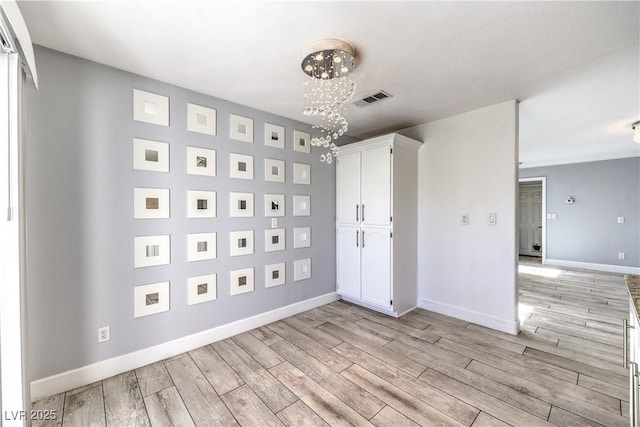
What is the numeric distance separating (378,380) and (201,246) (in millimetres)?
1916

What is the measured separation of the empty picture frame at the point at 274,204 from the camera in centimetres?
301

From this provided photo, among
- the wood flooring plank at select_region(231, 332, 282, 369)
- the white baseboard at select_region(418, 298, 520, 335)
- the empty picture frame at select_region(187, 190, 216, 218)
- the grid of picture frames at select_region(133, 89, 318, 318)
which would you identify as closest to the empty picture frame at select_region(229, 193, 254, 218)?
the grid of picture frames at select_region(133, 89, 318, 318)

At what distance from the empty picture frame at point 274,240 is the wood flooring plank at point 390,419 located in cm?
187

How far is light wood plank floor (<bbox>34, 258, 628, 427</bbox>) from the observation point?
168 centimetres

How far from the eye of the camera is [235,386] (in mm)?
1967

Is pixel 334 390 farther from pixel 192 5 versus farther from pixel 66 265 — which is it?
pixel 192 5

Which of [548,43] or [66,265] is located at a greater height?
[548,43]

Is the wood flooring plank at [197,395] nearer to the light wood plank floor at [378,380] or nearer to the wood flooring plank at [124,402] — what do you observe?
the light wood plank floor at [378,380]

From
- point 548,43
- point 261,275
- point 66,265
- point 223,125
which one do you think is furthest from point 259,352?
point 548,43

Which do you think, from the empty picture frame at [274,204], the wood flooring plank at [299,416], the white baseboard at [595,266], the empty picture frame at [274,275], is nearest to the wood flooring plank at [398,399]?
the wood flooring plank at [299,416]

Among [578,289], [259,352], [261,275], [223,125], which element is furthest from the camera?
[578,289]

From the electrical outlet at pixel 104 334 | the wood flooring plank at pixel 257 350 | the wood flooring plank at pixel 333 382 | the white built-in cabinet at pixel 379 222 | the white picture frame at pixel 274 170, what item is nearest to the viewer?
the wood flooring plank at pixel 333 382

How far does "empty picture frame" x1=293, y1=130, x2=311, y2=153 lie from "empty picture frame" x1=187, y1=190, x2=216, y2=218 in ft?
3.96

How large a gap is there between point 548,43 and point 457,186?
162 cm
